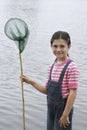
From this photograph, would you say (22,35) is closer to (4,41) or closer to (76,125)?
(76,125)

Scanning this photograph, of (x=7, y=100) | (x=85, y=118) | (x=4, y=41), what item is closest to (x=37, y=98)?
(x=7, y=100)

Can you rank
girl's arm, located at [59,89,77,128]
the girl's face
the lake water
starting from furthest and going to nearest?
the lake water → the girl's face → girl's arm, located at [59,89,77,128]

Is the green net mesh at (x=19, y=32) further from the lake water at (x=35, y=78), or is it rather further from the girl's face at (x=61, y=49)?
the lake water at (x=35, y=78)

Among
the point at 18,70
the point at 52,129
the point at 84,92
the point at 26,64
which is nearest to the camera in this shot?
the point at 52,129

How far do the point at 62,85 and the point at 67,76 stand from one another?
12 centimetres

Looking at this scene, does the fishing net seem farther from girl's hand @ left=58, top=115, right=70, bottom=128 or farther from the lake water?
the lake water

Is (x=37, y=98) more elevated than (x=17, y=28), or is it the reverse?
(x=17, y=28)

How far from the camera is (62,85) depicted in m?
4.68

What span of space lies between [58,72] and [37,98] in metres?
4.59

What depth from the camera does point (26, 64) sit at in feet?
44.7

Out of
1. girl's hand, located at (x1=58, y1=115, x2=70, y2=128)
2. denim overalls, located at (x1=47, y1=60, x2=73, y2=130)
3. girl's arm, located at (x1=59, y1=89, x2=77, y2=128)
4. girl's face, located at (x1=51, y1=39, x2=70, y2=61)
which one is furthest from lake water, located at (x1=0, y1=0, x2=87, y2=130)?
girl's face, located at (x1=51, y1=39, x2=70, y2=61)

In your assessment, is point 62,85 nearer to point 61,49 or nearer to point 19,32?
point 61,49

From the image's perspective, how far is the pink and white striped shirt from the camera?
4641 mm

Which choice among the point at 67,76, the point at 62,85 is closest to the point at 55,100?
the point at 62,85
